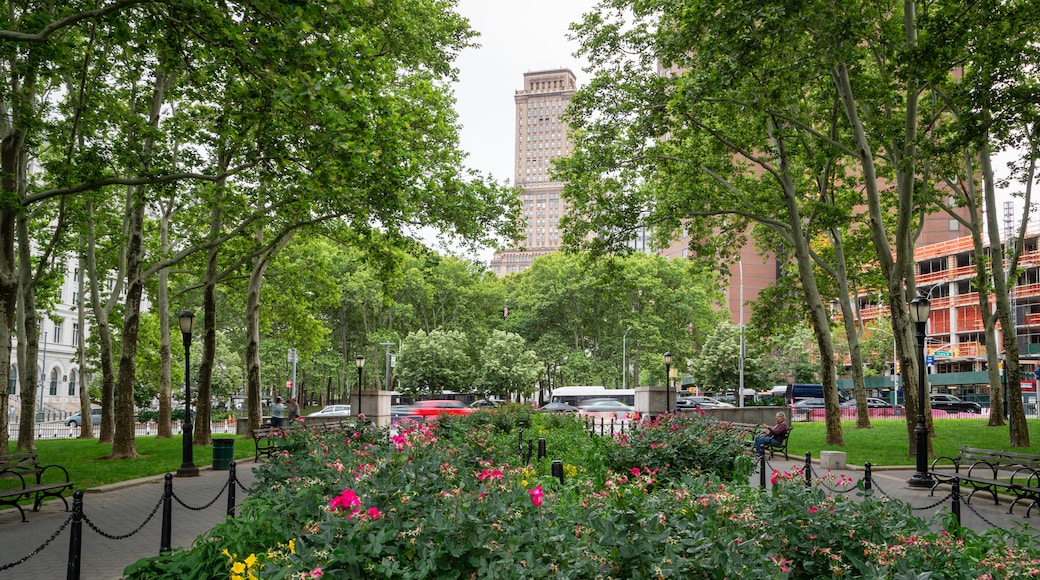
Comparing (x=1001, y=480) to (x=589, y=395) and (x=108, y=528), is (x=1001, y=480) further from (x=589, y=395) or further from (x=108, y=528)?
(x=589, y=395)

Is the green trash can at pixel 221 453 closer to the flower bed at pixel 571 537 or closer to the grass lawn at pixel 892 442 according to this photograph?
the flower bed at pixel 571 537

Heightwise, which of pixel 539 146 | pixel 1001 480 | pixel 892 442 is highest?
pixel 539 146

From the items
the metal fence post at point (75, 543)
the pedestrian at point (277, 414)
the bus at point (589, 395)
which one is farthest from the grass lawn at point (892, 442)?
the bus at point (589, 395)

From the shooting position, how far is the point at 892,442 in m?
23.6

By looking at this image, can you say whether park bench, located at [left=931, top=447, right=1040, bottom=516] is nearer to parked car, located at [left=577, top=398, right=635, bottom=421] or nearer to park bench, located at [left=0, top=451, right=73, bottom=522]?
park bench, located at [left=0, top=451, right=73, bottom=522]

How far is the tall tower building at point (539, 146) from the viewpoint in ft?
608

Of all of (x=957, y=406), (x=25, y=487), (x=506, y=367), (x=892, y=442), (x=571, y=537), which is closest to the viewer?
(x=571, y=537)

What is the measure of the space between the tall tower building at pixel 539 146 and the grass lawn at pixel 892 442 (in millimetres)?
156417

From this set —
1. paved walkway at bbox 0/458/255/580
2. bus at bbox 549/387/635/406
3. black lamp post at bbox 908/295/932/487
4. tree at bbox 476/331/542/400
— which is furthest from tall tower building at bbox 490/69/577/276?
paved walkway at bbox 0/458/255/580

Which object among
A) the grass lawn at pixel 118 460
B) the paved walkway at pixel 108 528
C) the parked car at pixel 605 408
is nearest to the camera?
the paved walkway at pixel 108 528

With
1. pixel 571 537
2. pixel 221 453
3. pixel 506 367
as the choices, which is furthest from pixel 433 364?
pixel 571 537

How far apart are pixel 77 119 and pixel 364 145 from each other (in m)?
8.66

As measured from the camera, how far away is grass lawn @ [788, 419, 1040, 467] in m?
19.8

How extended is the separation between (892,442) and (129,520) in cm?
2127
